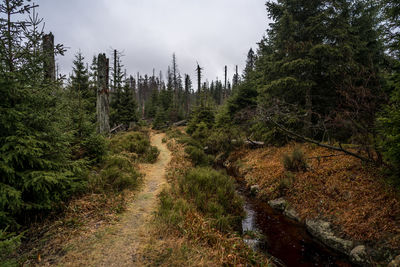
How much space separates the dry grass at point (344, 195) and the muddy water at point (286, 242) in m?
0.72

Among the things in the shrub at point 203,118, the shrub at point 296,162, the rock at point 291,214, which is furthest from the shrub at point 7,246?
the shrub at point 203,118

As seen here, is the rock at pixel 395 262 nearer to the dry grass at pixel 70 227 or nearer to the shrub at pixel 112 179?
the dry grass at pixel 70 227

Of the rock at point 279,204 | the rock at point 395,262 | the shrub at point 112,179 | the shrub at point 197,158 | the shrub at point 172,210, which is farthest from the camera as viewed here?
the shrub at point 197,158

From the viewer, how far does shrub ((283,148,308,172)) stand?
320 inches

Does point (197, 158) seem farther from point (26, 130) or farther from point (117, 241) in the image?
point (26, 130)

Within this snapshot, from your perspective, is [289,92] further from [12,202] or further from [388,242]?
[12,202]

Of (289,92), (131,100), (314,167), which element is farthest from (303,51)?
(131,100)

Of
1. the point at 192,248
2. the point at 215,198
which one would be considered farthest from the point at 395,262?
the point at 192,248

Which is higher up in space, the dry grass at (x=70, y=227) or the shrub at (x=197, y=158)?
the shrub at (x=197, y=158)

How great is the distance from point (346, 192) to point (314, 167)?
6.35 ft

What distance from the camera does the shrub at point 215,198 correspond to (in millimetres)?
5312

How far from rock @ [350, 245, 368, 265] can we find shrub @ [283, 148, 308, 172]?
3.85 m

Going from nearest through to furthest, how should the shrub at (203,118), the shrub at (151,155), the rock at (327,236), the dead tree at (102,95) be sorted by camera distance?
the rock at (327,236)
the dead tree at (102,95)
the shrub at (151,155)
the shrub at (203,118)

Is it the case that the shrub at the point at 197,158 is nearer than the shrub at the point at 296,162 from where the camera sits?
No
